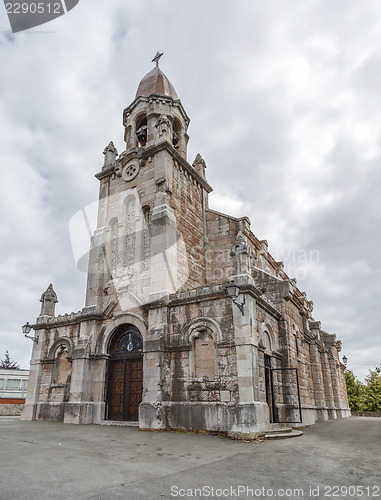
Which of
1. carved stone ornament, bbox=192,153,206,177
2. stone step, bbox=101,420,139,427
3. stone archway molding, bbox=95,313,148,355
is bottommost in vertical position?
stone step, bbox=101,420,139,427

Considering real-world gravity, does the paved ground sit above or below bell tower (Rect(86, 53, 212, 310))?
below

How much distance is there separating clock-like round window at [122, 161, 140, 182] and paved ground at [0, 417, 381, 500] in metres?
12.7

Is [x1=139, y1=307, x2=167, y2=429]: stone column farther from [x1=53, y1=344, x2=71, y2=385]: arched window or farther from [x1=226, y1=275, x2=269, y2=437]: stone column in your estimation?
[x1=53, y1=344, x2=71, y2=385]: arched window

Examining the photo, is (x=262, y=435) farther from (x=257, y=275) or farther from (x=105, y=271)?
(x=105, y=271)

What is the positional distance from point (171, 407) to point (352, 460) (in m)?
6.55

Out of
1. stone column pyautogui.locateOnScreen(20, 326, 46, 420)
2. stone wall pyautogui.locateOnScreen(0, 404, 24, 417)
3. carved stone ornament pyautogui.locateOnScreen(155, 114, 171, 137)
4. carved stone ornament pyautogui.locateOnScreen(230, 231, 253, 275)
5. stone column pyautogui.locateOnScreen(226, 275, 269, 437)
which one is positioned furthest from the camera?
stone wall pyautogui.locateOnScreen(0, 404, 24, 417)

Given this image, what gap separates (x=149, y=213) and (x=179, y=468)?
12.8 metres

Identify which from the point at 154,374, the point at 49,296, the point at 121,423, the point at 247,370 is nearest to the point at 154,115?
the point at 49,296

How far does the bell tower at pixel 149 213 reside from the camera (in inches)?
620

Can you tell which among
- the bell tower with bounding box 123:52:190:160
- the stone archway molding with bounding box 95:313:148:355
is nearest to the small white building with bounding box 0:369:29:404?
the stone archway molding with bounding box 95:313:148:355

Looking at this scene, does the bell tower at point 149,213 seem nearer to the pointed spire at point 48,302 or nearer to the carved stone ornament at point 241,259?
the pointed spire at point 48,302

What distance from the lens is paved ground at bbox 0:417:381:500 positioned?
16.6 feet

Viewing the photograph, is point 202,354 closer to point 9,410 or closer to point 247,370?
point 247,370

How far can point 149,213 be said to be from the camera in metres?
17.7
